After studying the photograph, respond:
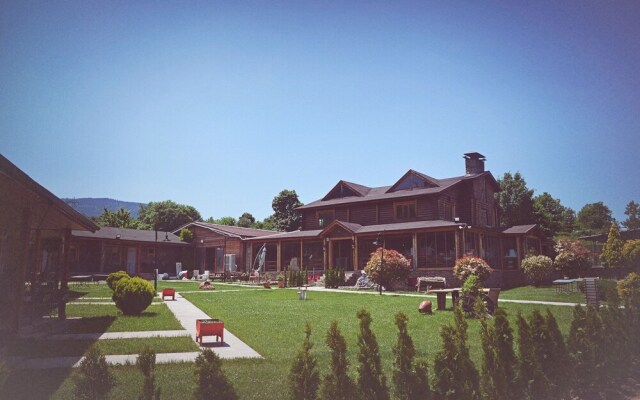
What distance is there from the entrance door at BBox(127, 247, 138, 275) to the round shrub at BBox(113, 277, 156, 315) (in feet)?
81.8

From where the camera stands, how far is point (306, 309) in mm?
14773

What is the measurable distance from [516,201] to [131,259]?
3758 centimetres

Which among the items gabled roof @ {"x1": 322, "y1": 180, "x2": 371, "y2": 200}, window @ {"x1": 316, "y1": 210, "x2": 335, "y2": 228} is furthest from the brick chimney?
window @ {"x1": 316, "y1": 210, "x2": 335, "y2": 228}

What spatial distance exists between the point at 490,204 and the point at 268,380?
3188 cm

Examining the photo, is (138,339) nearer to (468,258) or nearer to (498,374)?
(498,374)

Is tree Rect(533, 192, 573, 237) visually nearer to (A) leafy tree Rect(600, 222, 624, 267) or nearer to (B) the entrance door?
(A) leafy tree Rect(600, 222, 624, 267)

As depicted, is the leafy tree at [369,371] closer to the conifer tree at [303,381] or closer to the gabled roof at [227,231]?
the conifer tree at [303,381]

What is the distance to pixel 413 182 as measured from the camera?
105ft

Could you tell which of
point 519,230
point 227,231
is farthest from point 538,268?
point 227,231

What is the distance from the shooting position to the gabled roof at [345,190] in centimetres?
3588

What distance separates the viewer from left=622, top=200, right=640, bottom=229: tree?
8.38 meters

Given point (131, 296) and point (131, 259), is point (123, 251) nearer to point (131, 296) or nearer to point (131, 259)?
point (131, 259)

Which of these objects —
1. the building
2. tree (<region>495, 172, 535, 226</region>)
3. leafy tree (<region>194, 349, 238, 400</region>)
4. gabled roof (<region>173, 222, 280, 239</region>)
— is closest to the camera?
leafy tree (<region>194, 349, 238, 400</region>)

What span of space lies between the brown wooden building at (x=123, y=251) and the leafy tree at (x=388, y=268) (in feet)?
46.3
